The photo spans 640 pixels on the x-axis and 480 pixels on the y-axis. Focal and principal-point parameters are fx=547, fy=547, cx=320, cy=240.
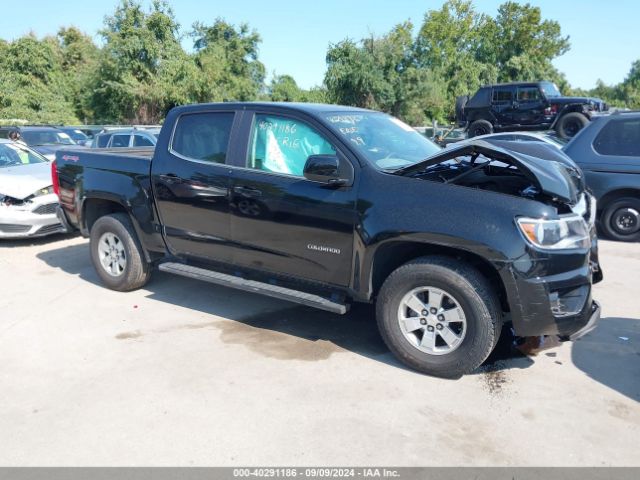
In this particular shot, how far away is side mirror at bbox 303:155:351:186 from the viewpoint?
4.02 metres

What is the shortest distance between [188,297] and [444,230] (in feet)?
10.2

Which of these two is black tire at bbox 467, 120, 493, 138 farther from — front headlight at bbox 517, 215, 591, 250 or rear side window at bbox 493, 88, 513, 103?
front headlight at bbox 517, 215, 591, 250

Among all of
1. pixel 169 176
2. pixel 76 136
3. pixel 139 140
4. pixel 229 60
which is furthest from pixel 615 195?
pixel 229 60

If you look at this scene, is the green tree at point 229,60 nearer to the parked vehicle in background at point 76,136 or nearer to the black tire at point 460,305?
the parked vehicle in background at point 76,136

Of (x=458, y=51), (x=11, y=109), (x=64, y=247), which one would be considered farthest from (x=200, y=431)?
(x=458, y=51)

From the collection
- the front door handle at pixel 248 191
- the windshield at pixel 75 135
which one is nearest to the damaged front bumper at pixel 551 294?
the front door handle at pixel 248 191

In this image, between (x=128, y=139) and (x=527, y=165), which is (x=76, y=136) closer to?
(x=128, y=139)

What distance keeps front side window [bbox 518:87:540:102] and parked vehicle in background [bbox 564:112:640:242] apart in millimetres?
9439

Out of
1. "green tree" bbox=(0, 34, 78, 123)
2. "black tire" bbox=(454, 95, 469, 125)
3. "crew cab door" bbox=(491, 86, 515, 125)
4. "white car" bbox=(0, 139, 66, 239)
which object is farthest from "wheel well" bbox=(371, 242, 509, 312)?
"green tree" bbox=(0, 34, 78, 123)

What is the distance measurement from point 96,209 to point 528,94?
14.7m

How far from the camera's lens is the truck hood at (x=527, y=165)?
3697 mm

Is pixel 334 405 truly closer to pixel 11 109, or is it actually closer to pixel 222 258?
pixel 222 258

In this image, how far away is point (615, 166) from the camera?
7852 millimetres

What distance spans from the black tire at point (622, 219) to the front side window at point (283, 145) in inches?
223
